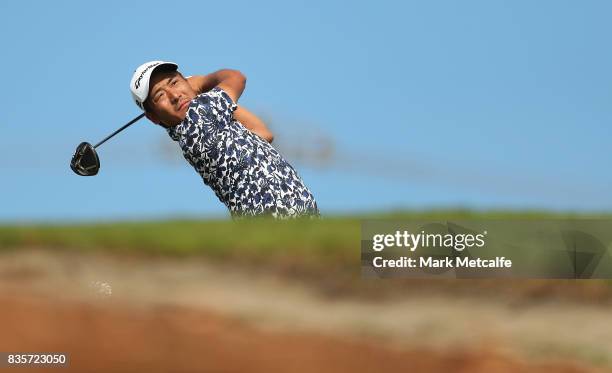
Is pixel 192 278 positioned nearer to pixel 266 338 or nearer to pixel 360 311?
pixel 266 338

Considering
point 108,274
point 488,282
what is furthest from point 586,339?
point 108,274

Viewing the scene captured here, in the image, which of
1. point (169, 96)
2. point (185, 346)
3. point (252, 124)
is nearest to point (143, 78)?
point (169, 96)

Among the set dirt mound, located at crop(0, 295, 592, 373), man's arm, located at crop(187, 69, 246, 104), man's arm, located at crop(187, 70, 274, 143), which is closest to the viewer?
dirt mound, located at crop(0, 295, 592, 373)

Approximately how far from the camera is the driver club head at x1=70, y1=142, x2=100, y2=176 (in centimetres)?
666

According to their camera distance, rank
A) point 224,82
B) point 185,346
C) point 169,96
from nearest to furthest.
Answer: point 185,346, point 169,96, point 224,82

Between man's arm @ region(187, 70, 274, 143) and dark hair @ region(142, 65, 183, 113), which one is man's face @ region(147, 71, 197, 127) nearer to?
dark hair @ region(142, 65, 183, 113)

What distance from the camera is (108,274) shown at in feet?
13.4

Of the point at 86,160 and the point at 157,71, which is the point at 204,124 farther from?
the point at 86,160

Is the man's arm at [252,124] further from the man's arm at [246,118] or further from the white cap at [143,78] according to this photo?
the white cap at [143,78]

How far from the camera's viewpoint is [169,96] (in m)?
6.28

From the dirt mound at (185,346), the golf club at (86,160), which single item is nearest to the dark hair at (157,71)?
the golf club at (86,160)

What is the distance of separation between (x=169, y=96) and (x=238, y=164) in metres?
0.75

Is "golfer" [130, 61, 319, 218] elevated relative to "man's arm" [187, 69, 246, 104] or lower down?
lower down

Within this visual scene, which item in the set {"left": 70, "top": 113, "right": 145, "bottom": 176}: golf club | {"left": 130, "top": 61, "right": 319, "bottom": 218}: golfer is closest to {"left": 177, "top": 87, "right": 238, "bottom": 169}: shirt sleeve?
{"left": 130, "top": 61, "right": 319, "bottom": 218}: golfer
